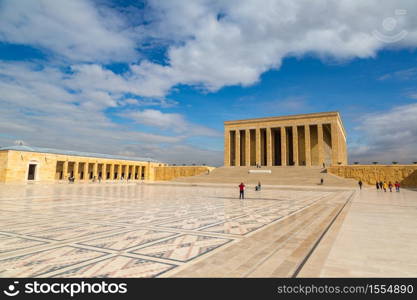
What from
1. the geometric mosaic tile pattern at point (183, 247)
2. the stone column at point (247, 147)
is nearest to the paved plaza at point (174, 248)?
the geometric mosaic tile pattern at point (183, 247)

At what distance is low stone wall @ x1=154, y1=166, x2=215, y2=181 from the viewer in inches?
1882

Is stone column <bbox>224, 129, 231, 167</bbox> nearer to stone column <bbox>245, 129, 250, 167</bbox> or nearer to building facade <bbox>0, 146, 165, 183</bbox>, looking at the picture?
stone column <bbox>245, 129, 250, 167</bbox>

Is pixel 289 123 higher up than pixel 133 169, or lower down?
higher up

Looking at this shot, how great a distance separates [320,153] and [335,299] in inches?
1681

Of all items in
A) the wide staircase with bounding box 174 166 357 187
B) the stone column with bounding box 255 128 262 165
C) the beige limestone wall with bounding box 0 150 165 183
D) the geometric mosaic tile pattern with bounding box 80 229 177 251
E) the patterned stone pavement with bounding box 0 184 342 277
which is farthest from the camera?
the stone column with bounding box 255 128 262 165

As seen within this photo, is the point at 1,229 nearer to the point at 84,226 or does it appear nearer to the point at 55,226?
the point at 55,226

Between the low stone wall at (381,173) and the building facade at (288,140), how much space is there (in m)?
3.95

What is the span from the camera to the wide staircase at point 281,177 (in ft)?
96.8

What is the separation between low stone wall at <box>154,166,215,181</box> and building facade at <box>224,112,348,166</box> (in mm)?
5152

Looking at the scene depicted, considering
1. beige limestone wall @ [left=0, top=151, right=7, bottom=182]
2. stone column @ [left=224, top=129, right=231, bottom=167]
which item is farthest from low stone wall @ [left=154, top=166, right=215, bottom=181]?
beige limestone wall @ [left=0, top=151, right=7, bottom=182]

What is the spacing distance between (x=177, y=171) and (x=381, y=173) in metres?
34.8

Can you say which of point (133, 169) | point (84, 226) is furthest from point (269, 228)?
point (133, 169)

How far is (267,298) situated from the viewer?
2496 mm

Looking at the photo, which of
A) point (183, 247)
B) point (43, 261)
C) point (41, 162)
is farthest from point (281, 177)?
point (41, 162)
